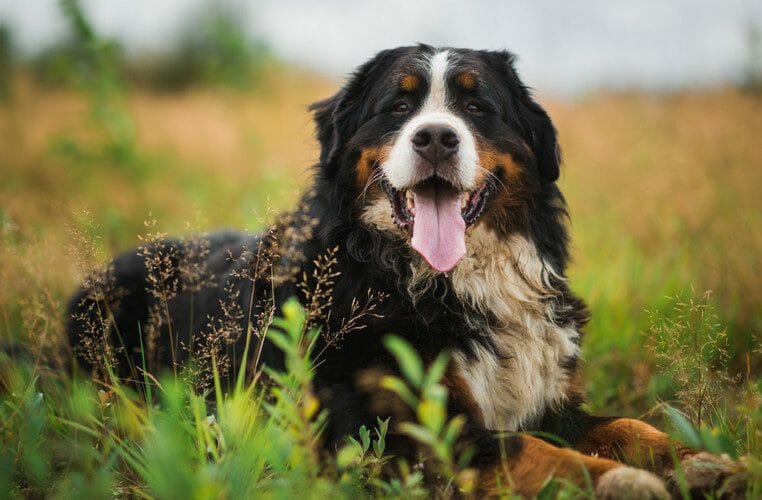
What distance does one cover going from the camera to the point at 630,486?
1.86 metres

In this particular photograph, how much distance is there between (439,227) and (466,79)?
741mm

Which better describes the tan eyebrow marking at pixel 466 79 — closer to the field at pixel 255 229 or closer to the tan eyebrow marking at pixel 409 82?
the tan eyebrow marking at pixel 409 82

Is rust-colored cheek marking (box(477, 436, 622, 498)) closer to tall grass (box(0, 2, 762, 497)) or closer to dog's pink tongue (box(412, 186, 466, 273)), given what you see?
tall grass (box(0, 2, 762, 497))

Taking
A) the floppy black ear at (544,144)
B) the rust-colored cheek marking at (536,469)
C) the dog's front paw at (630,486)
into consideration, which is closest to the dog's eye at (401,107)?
the floppy black ear at (544,144)

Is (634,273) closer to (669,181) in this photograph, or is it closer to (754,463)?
(669,181)

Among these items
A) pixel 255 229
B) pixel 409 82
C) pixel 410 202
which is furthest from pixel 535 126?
pixel 255 229

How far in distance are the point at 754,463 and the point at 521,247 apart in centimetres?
134

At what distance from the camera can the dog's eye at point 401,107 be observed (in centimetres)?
294

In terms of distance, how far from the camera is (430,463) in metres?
2.13

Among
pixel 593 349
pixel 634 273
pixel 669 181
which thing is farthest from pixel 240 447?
pixel 669 181

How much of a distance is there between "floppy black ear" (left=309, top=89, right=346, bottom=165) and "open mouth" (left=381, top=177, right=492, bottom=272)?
359mm

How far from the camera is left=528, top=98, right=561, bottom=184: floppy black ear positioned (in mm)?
3004

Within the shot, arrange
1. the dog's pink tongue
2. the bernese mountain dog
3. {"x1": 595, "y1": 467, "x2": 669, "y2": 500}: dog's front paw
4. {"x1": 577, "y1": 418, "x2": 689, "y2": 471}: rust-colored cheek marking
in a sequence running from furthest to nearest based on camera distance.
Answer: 1. the dog's pink tongue
2. the bernese mountain dog
3. {"x1": 577, "y1": 418, "x2": 689, "y2": 471}: rust-colored cheek marking
4. {"x1": 595, "y1": 467, "x2": 669, "y2": 500}: dog's front paw

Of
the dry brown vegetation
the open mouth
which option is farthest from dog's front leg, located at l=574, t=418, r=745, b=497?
the open mouth
